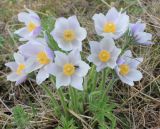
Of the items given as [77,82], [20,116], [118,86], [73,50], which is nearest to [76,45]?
[73,50]

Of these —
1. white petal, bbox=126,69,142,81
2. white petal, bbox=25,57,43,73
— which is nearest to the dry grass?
white petal, bbox=126,69,142,81

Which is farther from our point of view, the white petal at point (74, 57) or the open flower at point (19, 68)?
the open flower at point (19, 68)

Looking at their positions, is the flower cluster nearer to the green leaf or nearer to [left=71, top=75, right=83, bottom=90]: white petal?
[left=71, top=75, right=83, bottom=90]: white petal

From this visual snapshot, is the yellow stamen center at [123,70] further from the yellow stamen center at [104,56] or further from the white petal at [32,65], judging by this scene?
the white petal at [32,65]

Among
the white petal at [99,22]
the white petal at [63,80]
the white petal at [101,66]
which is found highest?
the white petal at [99,22]

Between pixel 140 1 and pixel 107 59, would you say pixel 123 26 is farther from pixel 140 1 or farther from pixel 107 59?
pixel 140 1

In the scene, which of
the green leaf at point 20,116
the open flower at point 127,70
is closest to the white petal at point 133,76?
the open flower at point 127,70

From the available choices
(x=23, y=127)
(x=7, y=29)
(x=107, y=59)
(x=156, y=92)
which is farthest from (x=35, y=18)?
(x=7, y=29)
